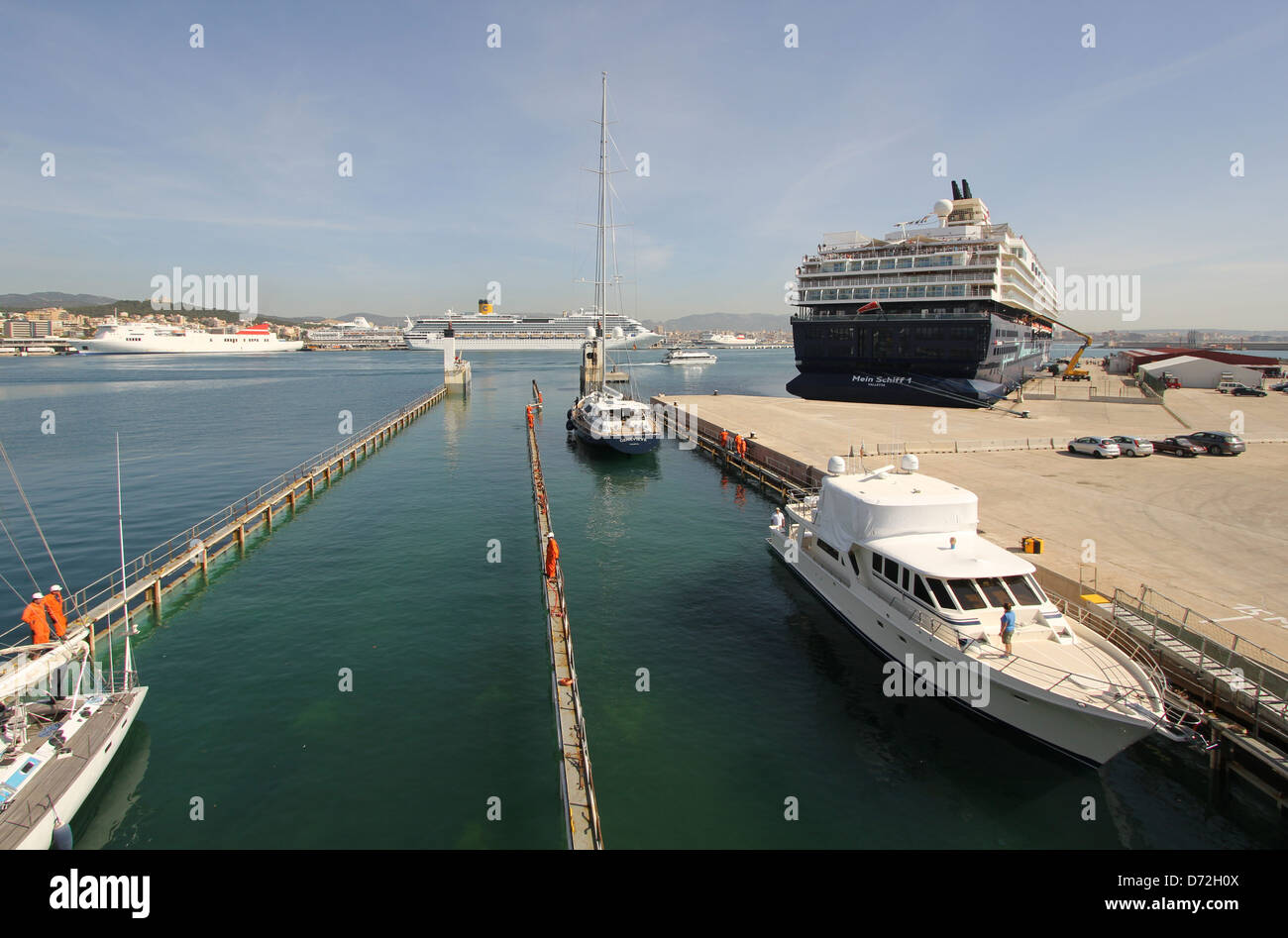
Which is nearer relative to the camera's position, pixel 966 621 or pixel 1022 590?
pixel 966 621

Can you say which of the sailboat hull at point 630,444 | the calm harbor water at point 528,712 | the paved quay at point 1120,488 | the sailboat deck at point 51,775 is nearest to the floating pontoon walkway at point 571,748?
the calm harbor water at point 528,712

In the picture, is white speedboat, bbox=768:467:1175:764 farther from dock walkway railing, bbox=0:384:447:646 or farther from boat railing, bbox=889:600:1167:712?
dock walkway railing, bbox=0:384:447:646

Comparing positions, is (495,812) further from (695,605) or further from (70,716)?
(695,605)

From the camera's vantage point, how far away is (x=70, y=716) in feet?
42.6

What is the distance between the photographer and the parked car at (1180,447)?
1465 inches

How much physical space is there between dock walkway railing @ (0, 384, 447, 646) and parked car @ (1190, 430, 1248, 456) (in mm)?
50740

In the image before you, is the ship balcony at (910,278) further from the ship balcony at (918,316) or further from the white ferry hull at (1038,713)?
the white ferry hull at (1038,713)

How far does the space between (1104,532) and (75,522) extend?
42213 mm

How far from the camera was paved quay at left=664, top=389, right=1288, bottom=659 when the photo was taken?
18500mm

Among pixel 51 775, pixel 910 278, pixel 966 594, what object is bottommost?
pixel 51 775

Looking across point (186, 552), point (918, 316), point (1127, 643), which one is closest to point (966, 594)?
point (1127, 643)

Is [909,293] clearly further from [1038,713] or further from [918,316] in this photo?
[1038,713]

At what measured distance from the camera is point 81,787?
1162 centimetres

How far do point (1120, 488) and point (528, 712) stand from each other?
93.4ft
